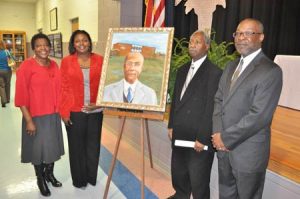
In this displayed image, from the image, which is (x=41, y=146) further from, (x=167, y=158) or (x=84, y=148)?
(x=167, y=158)

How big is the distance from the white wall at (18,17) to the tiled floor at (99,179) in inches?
517

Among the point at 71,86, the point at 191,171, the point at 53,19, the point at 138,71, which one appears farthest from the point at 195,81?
the point at 53,19

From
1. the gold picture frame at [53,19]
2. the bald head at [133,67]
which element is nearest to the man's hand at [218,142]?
the bald head at [133,67]

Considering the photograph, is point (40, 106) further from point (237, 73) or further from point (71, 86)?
point (237, 73)

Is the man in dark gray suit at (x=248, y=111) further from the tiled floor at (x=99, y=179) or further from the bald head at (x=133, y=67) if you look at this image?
the tiled floor at (x=99, y=179)

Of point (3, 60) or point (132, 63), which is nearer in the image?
point (132, 63)

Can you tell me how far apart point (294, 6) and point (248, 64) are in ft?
8.02

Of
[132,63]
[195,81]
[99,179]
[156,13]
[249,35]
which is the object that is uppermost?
[156,13]

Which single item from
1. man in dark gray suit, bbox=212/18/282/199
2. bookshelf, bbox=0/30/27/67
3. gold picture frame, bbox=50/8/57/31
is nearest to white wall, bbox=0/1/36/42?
bookshelf, bbox=0/30/27/67

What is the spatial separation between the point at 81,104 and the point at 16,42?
48.6ft

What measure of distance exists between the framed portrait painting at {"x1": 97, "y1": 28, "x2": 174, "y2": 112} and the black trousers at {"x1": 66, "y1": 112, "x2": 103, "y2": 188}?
0.32m

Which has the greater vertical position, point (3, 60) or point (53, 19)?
point (53, 19)

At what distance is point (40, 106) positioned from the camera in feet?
8.18

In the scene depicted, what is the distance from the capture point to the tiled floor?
269cm
